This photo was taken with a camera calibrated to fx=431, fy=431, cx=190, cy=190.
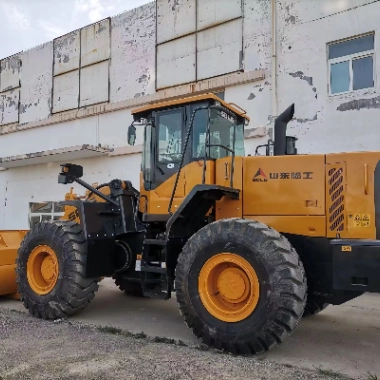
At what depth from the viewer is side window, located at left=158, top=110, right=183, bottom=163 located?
6148 mm

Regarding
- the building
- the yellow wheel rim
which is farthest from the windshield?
the yellow wheel rim

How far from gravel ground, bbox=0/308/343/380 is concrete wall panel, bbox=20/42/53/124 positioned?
12.0 m

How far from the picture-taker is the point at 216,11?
1224 cm

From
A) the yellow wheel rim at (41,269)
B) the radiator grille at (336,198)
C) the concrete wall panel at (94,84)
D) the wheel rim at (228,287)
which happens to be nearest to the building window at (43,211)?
the concrete wall panel at (94,84)

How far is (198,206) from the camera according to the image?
5.71m

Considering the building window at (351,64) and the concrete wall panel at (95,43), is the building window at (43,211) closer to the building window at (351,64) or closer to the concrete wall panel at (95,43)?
the concrete wall panel at (95,43)

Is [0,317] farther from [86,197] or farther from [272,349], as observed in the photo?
[272,349]

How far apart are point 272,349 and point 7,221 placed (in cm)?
1451

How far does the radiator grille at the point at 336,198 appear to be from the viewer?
4895 mm

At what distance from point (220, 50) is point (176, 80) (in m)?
1.60

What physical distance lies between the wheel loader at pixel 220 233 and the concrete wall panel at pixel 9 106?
37.9ft

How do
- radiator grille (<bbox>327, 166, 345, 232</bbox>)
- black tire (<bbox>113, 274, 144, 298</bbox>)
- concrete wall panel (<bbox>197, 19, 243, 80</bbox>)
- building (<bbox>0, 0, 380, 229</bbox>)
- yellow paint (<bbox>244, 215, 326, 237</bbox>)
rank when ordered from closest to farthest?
radiator grille (<bbox>327, 166, 345, 232</bbox>) < yellow paint (<bbox>244, 215, 326, 237</bbox>) < black tire (<bbox>113, 274, 144, 298</bbox>) < building (<bbox>0, 0, 380, 229</bbox>) < concrete wall panel (<bbox>197, 19, 243, 80</bbox>)

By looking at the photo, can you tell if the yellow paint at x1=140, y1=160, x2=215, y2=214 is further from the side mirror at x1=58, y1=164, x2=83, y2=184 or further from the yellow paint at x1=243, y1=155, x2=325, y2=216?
the side mirror at x1=58, y1=164, x2=83, y2=184

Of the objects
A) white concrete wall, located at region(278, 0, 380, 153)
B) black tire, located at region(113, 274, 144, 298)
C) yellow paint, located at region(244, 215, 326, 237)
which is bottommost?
black tire, located at region(113, 274, 144, 298)
